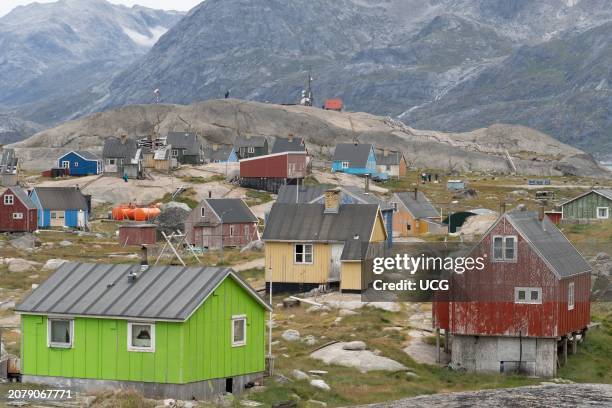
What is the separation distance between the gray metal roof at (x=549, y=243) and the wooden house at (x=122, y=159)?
82.5 metres

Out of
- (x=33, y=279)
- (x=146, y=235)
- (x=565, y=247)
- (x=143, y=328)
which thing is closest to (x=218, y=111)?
(x=146, y=235)

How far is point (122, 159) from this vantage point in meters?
137

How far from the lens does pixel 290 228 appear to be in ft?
223

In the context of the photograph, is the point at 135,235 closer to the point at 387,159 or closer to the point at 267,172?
the point at 267,172

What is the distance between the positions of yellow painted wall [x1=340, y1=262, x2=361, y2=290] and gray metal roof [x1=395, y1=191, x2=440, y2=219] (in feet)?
107

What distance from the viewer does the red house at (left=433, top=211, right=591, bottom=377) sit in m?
51.4

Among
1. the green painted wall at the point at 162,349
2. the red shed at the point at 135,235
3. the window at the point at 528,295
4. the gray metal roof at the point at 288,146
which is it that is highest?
the gray metal roof at the point at 288,146

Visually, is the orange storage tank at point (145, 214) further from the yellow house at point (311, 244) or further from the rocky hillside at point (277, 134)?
the rocky hillside at point (277, 134)

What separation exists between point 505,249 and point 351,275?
50.8ft

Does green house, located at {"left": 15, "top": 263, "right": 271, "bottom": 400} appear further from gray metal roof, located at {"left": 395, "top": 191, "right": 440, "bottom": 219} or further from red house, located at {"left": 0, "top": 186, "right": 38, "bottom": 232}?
gray metal roof, located at {"left": 395, "top": 191, "right": 440, "bottom": 219}

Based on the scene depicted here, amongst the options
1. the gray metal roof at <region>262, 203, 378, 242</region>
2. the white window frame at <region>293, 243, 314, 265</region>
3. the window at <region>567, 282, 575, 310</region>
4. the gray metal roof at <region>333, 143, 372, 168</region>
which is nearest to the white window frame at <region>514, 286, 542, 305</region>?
the window at <region>567, 282, 575, 310</region>

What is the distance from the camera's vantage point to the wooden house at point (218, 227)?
91750mm

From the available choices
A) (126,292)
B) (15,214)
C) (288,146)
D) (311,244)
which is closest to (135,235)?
(15,214)

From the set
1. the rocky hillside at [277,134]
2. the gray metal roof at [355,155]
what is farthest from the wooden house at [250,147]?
the rocky hillside at [277,134]
